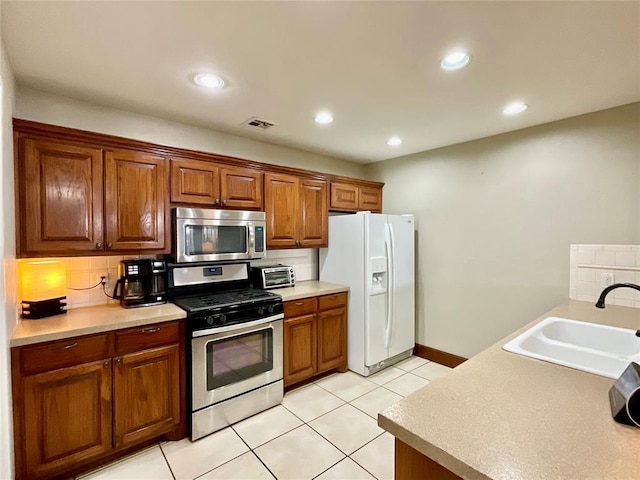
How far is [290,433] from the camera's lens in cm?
226

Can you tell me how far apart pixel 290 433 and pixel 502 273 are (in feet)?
7.88

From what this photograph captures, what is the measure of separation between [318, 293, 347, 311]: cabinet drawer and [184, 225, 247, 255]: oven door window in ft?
3.02

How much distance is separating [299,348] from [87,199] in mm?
2047

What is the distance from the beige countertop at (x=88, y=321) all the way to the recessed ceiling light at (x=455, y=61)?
2.29 meters

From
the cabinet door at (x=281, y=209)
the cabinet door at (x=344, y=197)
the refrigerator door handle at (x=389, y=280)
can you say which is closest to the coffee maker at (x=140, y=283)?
the cabinet door at (x=281, y=209)

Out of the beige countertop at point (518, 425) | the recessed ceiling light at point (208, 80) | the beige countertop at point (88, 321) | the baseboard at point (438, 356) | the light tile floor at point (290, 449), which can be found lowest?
the light tile floor at point (290, 449)

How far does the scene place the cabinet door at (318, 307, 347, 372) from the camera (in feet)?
9.96

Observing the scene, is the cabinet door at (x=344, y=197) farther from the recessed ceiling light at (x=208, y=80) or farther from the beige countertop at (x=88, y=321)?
the beige countertop at (x=88, y=321)

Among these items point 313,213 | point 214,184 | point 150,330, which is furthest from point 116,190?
point 313,213

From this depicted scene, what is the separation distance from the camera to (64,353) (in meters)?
1.75

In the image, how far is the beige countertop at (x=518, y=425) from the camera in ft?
2.39

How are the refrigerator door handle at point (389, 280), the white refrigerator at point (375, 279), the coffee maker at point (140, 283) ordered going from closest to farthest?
the coffee maker at point (140, 283) < the white refrigerator at point (375, 279) < the refrigerator door handle at point (389, 280)

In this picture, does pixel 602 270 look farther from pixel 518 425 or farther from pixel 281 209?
pixel 281 209

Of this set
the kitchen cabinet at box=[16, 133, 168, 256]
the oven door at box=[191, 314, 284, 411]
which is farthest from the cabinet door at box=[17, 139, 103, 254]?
the oven door at box=[191, 314, 284, 411]
